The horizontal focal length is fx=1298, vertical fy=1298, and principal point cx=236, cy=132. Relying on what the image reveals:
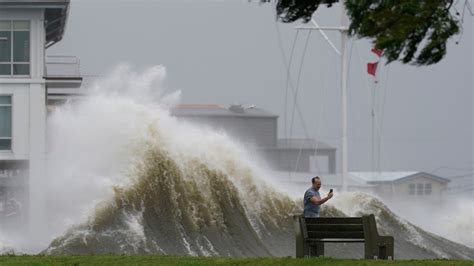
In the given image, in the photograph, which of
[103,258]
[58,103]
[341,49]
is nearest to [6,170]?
[58,103]

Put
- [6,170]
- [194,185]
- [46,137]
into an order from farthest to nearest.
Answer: [6,170] → [46,137] → [194,185]

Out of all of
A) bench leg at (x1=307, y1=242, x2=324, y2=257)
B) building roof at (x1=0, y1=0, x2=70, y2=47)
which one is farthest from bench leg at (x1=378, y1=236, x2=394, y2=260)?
building roof at (x1=0, y1=0, x2=70, y2=47)

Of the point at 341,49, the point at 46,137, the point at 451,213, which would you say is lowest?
the point at 451,213

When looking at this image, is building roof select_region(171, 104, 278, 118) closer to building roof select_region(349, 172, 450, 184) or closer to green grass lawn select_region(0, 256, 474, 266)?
building roof select_region(349, 172, 450, 184)

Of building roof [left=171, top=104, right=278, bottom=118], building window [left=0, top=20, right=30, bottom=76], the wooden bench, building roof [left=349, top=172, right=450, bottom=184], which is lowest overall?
building roof [left=349, top=172, right=450, bottom=184]

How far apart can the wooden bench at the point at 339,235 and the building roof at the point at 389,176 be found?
85.3 meters

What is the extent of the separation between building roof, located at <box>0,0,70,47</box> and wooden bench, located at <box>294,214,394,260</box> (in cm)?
3919

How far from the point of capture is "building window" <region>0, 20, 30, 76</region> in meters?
57.7

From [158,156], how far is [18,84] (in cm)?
1768

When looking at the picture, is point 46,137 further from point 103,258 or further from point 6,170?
point 103,258

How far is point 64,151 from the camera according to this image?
165 feet

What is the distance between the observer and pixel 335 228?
20641 mm

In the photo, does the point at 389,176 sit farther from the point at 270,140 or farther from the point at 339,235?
the point at 339,235

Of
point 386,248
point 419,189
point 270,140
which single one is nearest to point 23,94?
point 386,248
